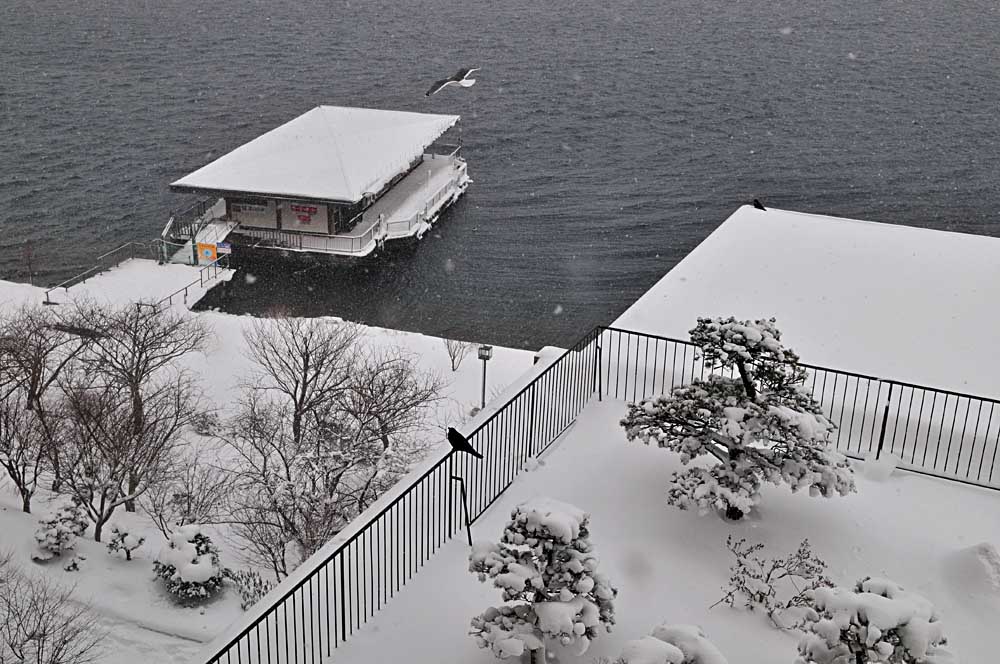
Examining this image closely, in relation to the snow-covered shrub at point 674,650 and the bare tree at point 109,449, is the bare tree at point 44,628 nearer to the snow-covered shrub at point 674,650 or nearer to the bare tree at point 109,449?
the bare tree at point 109,449

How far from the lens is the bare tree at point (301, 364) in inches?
1064

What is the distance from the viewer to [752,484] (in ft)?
36.6

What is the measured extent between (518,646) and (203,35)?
95808 millimetres

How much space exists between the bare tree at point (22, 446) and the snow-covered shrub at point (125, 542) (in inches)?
115

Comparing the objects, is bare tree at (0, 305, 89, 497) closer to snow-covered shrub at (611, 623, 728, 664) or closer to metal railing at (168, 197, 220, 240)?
metal railing at (168, 197, 220, 240)

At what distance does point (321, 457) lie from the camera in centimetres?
2330

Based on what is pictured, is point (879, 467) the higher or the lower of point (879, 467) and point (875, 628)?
the lower

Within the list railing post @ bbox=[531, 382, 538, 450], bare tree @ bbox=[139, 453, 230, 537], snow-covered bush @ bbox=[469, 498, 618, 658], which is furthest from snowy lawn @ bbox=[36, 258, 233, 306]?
snow-covered bush @ bbox=[469, 498, 618, 658]

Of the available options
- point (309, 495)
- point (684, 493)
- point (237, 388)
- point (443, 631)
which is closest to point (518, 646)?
point (443, 631)

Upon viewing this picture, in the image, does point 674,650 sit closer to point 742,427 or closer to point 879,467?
point 742,427

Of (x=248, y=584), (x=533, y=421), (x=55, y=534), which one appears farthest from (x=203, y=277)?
(x=533, y=421)

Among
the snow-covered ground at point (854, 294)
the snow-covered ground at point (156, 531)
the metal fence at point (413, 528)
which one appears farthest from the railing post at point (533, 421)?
the snow-covered ground at point (854, 294)

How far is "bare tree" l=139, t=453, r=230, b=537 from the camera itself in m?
24.7

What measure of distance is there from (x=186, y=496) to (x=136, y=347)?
242 inches
